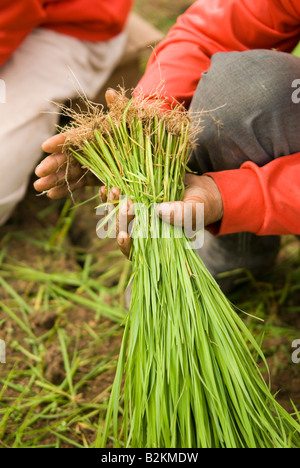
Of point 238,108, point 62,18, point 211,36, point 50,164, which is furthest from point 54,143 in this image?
point 62,18

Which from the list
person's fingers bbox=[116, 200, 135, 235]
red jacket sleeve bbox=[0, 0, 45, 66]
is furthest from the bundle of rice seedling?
red jacket sleeve bbox=[0, 0, 45, 66]

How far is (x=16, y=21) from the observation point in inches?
65.1

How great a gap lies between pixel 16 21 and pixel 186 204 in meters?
0.95

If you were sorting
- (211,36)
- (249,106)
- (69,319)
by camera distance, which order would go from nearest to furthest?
(249,106)
(211,36)
(69,319)

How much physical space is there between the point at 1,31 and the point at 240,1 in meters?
0.73

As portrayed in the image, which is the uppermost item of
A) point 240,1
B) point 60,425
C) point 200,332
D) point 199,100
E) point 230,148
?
point 240,1

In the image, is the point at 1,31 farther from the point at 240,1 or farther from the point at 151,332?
the point at 151,332

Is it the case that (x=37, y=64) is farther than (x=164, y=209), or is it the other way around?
(x=37, y=64)

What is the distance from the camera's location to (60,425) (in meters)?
1.33

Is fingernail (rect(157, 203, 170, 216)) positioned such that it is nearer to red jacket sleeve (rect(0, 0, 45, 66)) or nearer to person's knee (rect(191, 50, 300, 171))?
person's knee (rect(191, 50, 300, 171))

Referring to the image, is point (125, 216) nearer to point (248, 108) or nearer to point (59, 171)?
point (59, 171)

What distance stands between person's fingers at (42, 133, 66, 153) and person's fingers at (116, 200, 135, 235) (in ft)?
0.67

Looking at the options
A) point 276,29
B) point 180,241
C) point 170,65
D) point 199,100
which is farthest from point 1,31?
point 180,241

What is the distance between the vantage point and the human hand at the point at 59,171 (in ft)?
3.82
